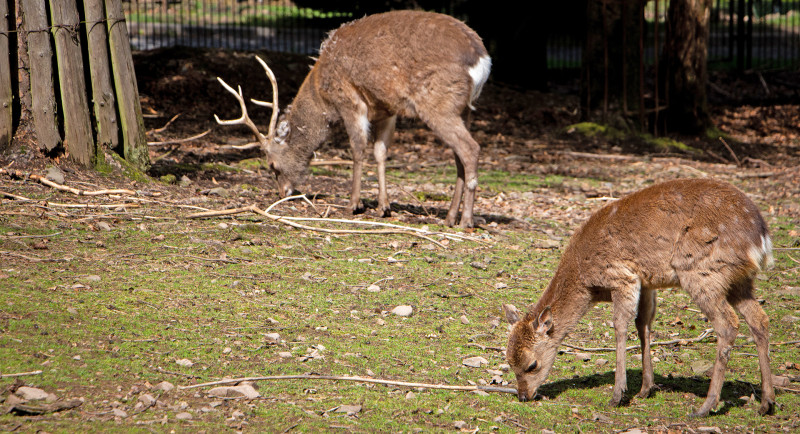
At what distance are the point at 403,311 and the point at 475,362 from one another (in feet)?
2.90

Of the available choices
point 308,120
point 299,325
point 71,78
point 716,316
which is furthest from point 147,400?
point 308,120

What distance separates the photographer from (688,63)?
1284cm

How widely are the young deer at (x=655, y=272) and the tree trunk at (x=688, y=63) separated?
8754mm

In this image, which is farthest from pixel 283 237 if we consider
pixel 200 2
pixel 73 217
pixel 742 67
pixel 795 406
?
pixel 200 2

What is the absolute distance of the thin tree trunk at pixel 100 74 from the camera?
744cm

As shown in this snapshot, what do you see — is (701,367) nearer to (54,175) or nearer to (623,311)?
(623,311)

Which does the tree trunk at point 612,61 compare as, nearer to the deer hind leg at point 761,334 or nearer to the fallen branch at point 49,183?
the fallen branch at point 49,183

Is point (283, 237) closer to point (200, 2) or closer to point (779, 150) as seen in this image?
point (779, 150)

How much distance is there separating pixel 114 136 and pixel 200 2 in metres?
16.2

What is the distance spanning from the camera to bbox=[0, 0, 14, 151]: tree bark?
7086 mm

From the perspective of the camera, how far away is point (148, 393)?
4.10m

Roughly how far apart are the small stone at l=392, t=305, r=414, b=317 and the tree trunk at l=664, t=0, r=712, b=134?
351 inches

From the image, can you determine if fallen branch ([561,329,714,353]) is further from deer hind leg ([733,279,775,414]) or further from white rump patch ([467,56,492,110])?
white rump patch ([467,56,492,110])

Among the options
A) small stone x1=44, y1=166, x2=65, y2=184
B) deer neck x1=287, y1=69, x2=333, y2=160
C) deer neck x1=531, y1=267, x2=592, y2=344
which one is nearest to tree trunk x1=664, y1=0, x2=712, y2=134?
deer neck x1=287, y1=69, x2=333, y2=160
